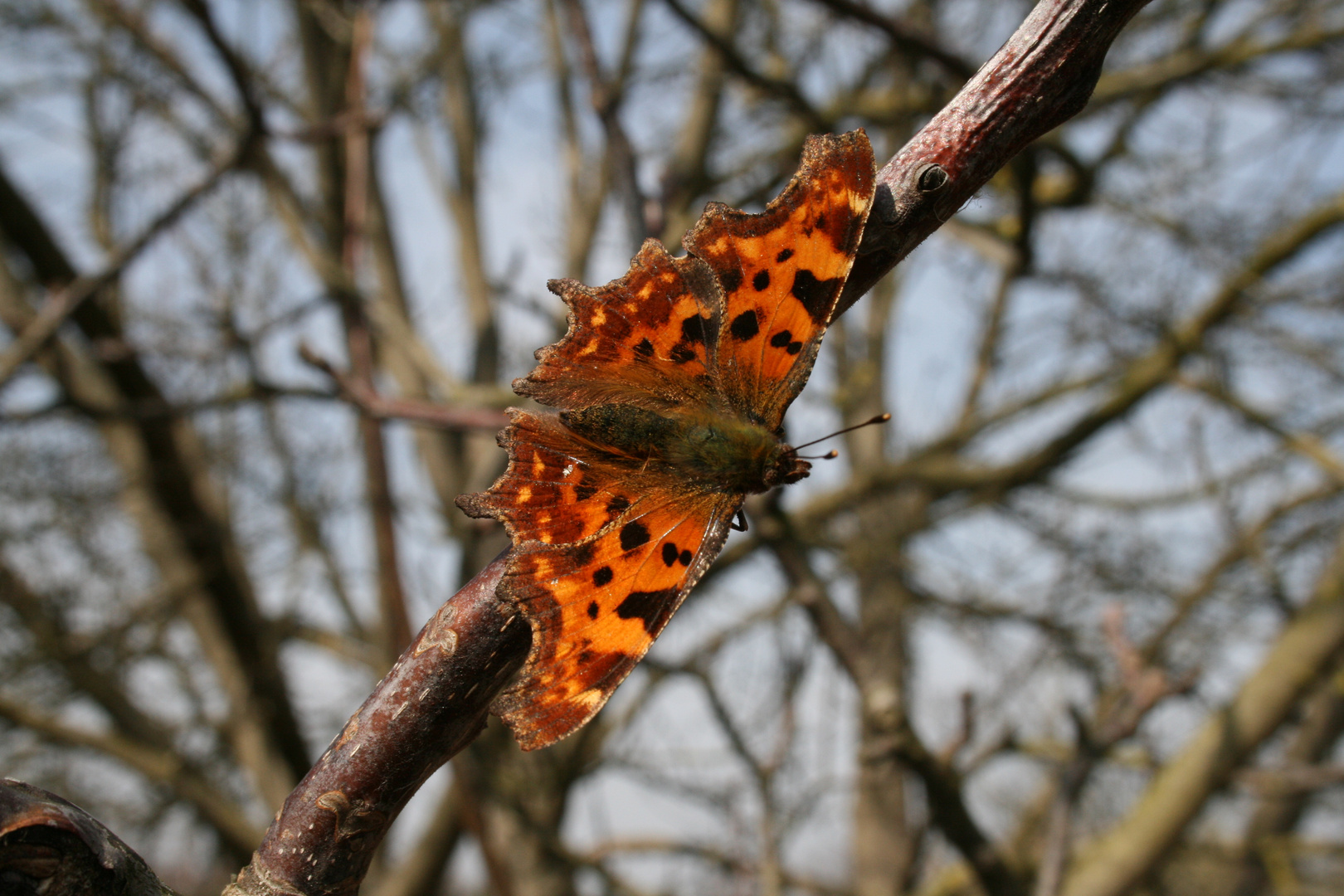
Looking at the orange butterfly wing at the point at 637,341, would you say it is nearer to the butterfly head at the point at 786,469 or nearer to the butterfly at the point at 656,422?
the butterfly at the point at 656,422

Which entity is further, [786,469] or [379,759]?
[786,469]

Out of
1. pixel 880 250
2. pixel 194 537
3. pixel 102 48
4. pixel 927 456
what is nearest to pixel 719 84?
pixel 927 456

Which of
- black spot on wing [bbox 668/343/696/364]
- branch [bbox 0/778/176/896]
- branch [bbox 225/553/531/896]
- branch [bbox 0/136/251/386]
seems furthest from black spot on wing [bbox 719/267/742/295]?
branch [bbox 0/136/251/386]

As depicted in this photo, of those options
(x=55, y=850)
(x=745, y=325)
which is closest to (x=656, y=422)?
(x=745, y=325)

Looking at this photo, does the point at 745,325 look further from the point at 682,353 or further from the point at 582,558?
the point at 582,558

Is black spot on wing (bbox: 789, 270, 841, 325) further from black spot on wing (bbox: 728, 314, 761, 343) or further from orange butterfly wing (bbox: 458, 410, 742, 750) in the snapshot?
orange butterfly wing (bbox: 458, 410, 742, 750)

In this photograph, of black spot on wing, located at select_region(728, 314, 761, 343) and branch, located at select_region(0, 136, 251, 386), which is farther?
branch, located at select_region(0, 136, 251, 386)

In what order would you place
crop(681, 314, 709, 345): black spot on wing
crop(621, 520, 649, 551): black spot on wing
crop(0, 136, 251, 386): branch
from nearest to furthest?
crop(621, 520, 649, 551): black spot on wing < crop(681, 314, 709, 345): black spot on wing < crop(0, 136, 251, 386): branch
